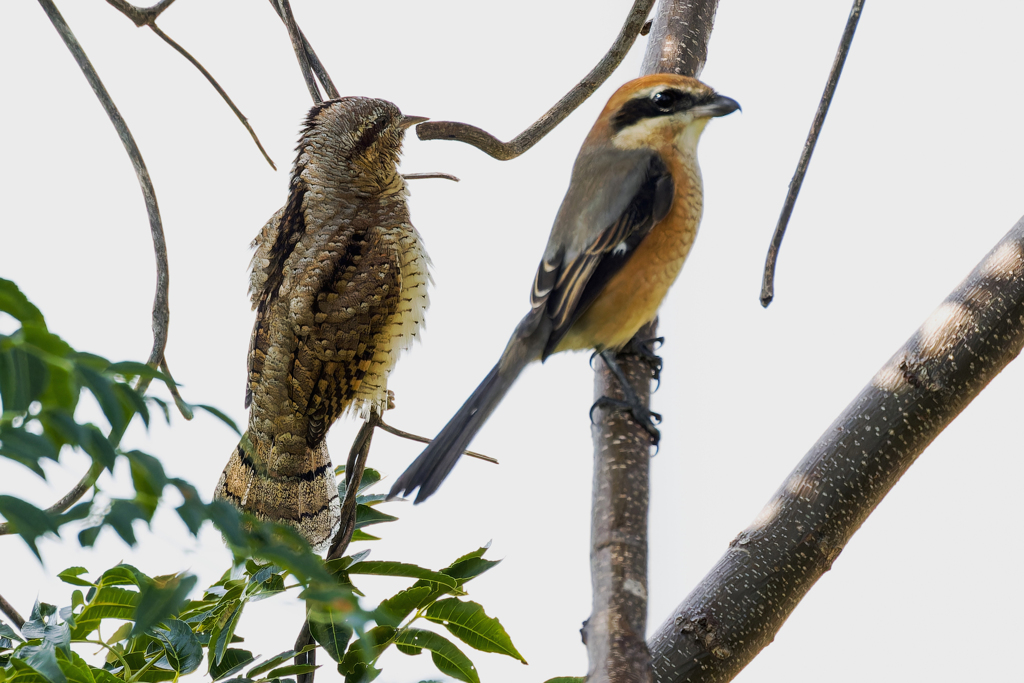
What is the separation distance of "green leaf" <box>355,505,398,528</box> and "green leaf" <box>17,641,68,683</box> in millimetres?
349

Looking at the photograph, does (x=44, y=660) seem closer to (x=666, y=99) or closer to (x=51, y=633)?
(x=51, y=633)

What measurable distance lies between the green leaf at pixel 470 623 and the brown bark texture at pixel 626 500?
3.6 inches

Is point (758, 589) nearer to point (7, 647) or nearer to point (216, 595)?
point (216, 595)

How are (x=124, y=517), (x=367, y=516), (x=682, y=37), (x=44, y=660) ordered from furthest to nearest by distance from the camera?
(x=682, y=37)
(x=367, y=516)
(x=44, y=660)
(x=124, y=517)

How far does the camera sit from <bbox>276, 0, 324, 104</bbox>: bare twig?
1.10m

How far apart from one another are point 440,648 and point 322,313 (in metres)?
0.42

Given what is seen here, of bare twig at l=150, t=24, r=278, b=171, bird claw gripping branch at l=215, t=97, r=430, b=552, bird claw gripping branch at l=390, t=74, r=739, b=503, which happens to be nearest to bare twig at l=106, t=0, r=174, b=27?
bare twig at l=150, t=24, r=278, b=171

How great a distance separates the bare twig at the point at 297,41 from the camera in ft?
3.62

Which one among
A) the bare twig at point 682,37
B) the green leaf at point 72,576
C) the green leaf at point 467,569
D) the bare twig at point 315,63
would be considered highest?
the bare twig at point 682,37

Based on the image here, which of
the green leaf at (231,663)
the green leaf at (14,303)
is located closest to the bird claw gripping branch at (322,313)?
the green leaf at (231,663)

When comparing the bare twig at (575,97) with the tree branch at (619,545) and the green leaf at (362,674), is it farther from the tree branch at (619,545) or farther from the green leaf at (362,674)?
the green leaf at (362,674)

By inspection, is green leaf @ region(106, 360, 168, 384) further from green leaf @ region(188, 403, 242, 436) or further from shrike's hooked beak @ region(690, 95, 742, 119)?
shrike's hooked beak @ region(690, 95, 742, 119)

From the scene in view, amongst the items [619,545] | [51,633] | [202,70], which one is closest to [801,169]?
[619,545]

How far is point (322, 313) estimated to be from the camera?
3.20ft
